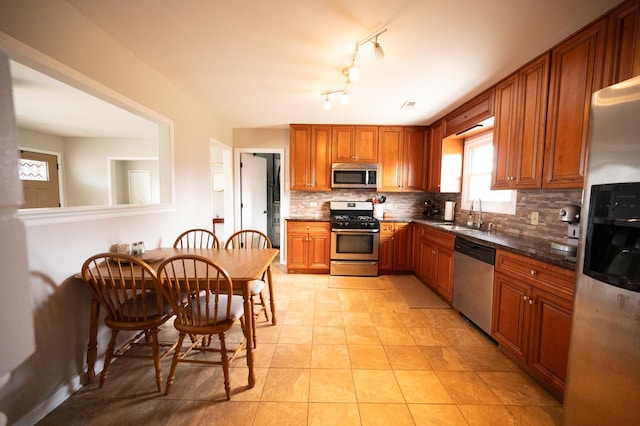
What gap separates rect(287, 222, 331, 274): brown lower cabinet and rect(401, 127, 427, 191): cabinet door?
1.49 m

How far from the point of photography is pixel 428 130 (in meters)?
3.86

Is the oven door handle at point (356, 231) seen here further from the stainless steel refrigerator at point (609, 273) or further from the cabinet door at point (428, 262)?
the stainless steel refrigerator at point (609, 273)

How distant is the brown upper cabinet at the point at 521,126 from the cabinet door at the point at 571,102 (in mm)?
65

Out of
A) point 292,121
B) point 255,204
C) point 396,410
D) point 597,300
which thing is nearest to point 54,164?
point 255,204

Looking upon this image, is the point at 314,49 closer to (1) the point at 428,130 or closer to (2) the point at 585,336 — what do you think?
(2) the point at 585,336

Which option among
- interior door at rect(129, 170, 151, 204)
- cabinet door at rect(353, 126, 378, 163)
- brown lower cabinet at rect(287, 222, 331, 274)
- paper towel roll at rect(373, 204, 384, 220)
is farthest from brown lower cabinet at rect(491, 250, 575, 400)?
interior door at rect(129, 170, 151, 204)

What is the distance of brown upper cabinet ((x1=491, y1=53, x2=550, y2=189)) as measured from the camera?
194cm

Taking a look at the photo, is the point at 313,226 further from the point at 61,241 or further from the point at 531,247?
the point at 61,241

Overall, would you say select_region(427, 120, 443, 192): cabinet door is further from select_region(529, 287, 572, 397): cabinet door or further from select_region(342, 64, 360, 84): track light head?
select_region(529, 287, 572, 397): cabinet door

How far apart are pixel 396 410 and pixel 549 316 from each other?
112cm

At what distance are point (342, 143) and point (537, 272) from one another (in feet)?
9.55

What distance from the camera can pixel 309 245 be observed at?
3795 millimetres

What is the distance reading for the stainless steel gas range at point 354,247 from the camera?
369 centimetres

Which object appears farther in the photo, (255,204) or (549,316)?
(255,204)
